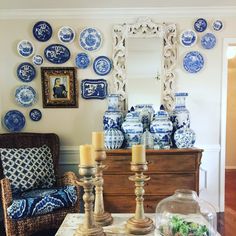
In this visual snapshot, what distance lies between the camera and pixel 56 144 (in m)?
2.79

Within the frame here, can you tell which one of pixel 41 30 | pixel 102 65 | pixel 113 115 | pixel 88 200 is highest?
pixel 41 30

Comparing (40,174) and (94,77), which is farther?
(94,77)

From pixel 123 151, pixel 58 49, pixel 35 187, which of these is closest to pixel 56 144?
pixel 35 187

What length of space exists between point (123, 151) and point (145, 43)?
48.5 inches

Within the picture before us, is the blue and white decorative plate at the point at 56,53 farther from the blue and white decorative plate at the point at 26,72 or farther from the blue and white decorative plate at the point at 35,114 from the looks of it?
the blue and white decorative plate at the point at 35,114

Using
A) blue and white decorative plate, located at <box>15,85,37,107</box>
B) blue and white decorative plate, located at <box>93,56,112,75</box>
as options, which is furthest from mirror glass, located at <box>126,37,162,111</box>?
blue and white decorative plate, located at <box>15,85,37,107</box>

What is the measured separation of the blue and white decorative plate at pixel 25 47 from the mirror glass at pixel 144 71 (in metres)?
1.06

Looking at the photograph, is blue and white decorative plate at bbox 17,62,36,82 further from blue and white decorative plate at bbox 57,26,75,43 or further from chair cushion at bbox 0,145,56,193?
chair cushion at bbox 0,145,56,193

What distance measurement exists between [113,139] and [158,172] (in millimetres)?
521

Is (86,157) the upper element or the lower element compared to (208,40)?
lower

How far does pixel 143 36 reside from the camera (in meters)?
2.86

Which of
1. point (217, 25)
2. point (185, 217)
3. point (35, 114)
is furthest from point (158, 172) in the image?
point (217, 25)

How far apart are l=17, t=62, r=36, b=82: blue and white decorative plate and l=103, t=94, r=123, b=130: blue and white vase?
895mm

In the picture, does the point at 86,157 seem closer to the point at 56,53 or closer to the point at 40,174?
the point at 40,174
